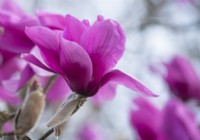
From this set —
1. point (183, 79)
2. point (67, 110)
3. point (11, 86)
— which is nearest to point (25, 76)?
point (11, 86)

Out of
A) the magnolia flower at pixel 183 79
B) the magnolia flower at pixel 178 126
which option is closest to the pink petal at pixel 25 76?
the magnolia flower at pixel 178 126

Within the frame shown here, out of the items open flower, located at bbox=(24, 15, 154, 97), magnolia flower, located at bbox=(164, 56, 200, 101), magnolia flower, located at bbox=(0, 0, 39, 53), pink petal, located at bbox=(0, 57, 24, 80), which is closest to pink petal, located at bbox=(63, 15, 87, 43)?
open flower, located at bbox=(24, 15, 154, 97)

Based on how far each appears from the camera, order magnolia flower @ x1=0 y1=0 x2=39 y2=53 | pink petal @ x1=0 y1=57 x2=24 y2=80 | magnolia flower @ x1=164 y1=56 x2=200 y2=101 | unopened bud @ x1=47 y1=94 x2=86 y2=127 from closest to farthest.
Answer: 1. unopened bud @ x1=47 y1=94 x2=86 y2=127
2. magnolia flower @ x1=0 y1=0 x2=39 y2=53
3. pink petal @ x1=0 y1=57 x2=24 y2=80
4. magnolia flower @ x1=164 y1=56 x2=200 y2=101

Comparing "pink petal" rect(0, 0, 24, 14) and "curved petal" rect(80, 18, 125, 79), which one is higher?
"curved petal" rect(80, 18, 125, 79)

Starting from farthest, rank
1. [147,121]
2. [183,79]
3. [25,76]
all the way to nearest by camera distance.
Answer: [183,79] → [147,121] → [25,76]

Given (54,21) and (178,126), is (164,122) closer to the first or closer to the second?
(178,126)

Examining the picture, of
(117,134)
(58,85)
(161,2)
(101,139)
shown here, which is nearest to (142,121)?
(58,85)

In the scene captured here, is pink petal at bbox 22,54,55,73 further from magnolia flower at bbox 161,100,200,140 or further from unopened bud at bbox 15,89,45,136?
magnolia flower at bbox 161,100,200,140
